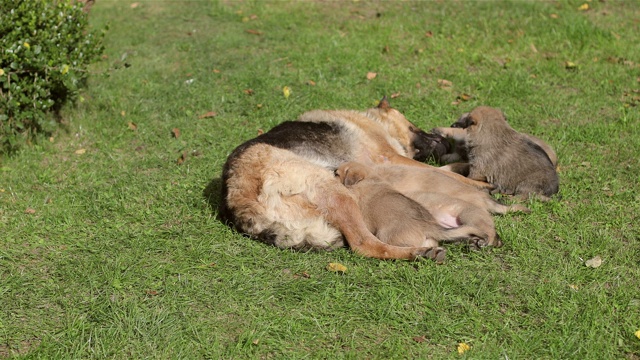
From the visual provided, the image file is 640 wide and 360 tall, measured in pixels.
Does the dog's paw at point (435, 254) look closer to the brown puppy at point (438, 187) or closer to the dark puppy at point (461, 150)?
the brown puppy at point (438, 187)

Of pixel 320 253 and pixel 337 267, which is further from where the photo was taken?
pixel 320 253

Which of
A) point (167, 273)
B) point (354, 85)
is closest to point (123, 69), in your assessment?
point (354, 85)

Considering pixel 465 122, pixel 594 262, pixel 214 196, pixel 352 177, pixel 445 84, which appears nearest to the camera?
pixel 594 262

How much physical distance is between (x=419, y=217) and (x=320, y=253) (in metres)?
0.87

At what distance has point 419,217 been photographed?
516cm

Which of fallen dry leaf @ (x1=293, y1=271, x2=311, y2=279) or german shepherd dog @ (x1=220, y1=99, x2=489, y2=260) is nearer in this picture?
fallen dry leaf @ (x1=293, y1=271, x2=311, y2=279)

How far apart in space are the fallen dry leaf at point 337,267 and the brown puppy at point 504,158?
1924mm

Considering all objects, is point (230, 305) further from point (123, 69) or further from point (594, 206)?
point (123, 69)

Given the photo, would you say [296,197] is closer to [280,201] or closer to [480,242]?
[280,201]

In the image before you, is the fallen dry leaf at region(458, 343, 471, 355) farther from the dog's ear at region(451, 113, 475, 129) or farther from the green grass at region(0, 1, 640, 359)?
the dog's ear at region(451, 113, 475, 129)

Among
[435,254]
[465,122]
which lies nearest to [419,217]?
[435,254]

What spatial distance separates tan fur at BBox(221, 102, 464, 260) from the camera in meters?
5.18

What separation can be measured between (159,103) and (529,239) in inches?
212

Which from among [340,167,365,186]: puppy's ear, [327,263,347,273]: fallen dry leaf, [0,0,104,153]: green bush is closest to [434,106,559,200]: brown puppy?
[340,167,365,186]: puppy's ear
